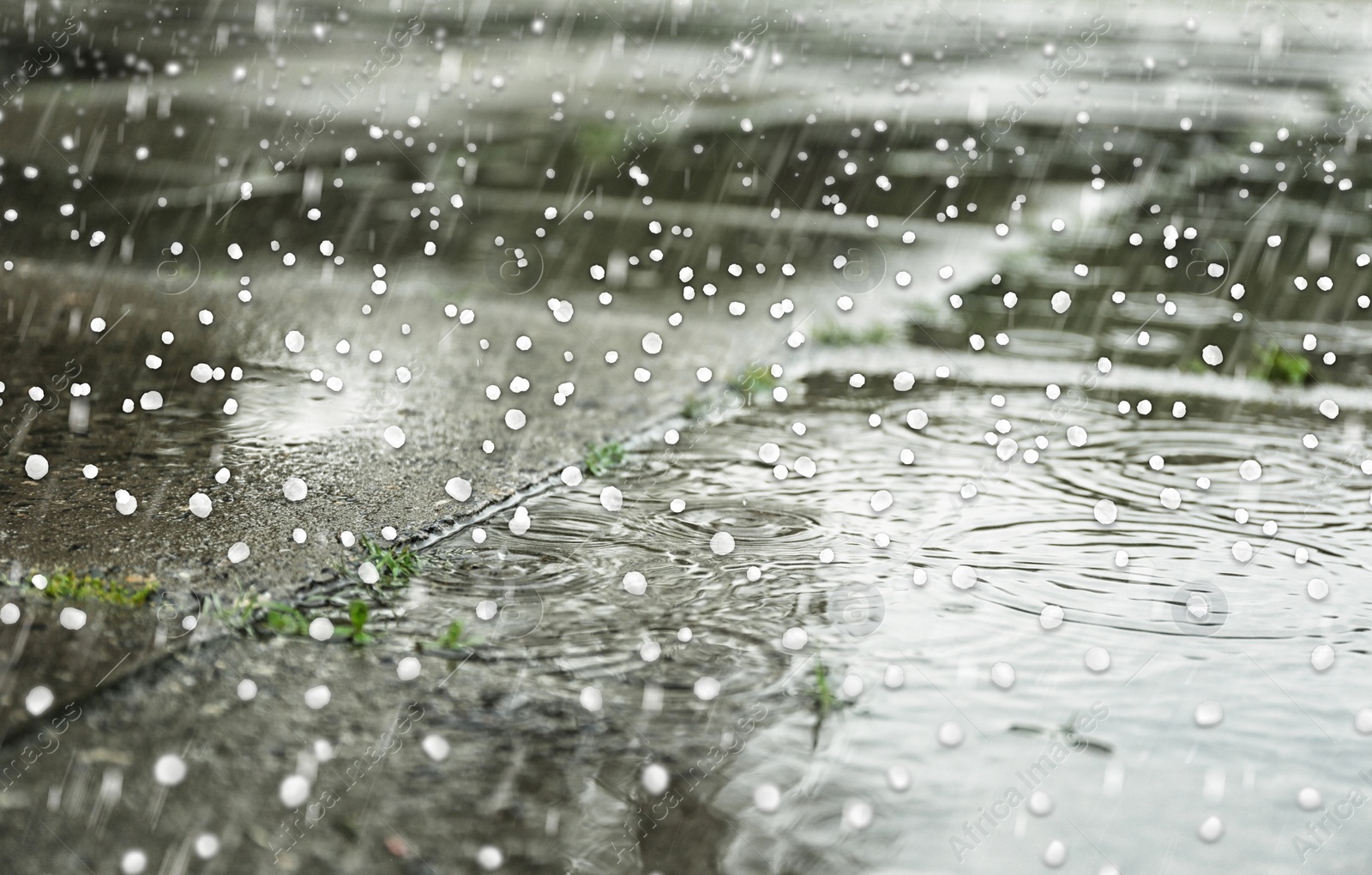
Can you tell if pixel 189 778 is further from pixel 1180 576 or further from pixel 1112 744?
pixel 1180 576

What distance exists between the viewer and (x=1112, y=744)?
72.1 inches

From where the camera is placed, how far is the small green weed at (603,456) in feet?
9.11

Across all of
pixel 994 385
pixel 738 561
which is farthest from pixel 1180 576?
pixel 994 385

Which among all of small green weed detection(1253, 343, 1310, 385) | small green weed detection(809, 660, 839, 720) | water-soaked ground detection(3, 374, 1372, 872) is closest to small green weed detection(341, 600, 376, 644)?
water-soaked ground detection(3, 374, 1372, 872)

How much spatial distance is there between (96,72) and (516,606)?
669 centimetres

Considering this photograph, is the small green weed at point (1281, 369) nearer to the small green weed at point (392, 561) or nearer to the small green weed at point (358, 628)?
the small green weed at point (392, 561)

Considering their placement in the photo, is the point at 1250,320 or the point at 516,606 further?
the point at 1250,320

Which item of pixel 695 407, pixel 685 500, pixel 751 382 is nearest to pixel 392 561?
pixel 685 500

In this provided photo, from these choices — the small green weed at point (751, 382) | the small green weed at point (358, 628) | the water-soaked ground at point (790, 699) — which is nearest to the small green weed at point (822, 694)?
the water-soaked ground at point (790, 699)

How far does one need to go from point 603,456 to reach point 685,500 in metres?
0.26

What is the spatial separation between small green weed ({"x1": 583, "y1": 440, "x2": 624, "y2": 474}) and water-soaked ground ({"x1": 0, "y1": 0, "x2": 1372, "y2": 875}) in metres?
0.05

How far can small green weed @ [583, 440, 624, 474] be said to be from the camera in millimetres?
2775

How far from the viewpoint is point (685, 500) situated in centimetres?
264

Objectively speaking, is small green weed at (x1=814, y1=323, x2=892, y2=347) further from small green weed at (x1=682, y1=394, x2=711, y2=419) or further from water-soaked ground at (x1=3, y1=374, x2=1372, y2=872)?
water-soaked ground at (x1=3, y1=374, x2=1372, y2=872)
